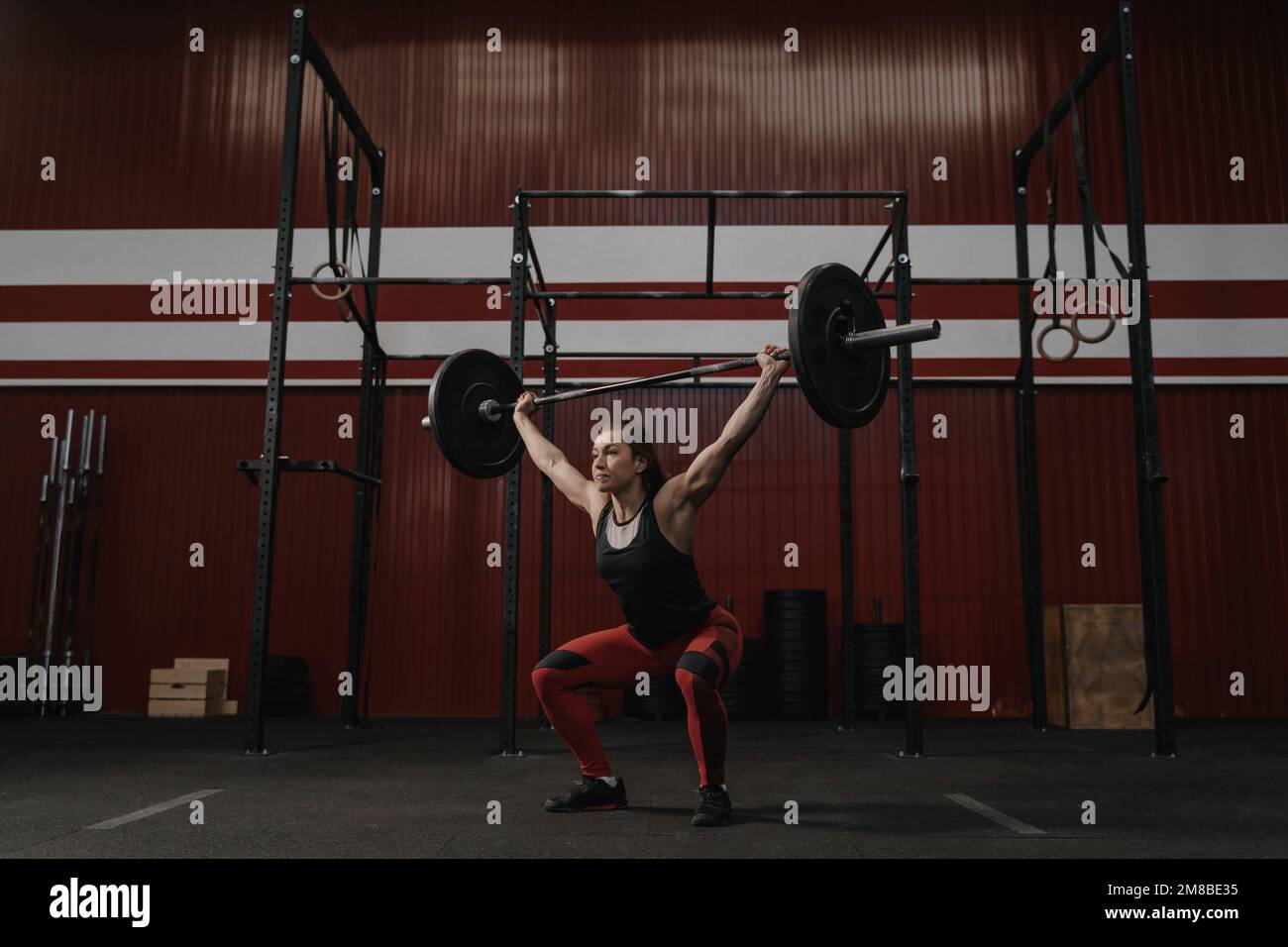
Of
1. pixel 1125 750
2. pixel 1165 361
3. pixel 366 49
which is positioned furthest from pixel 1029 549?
pixel 366 49

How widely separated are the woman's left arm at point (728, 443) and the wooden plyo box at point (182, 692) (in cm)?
433

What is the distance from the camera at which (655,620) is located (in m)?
2.70

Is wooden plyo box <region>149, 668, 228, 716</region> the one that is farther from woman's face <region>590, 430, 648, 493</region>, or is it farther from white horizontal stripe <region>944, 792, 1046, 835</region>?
white horizontal stripe <region>944, 792, 1046, 835</region>

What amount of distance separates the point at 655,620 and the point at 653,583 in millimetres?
114

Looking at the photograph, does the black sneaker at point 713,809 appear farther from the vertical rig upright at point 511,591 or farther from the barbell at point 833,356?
the vertical rig upright at point 511,591

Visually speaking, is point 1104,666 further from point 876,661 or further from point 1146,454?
point 1146,454

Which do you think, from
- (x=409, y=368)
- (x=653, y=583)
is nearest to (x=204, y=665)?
(x=409, y=368)

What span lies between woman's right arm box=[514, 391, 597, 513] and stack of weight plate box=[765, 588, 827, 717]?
113 inches

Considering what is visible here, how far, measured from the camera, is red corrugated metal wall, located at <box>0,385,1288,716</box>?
237 inches

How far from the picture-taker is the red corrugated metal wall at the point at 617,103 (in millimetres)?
6492

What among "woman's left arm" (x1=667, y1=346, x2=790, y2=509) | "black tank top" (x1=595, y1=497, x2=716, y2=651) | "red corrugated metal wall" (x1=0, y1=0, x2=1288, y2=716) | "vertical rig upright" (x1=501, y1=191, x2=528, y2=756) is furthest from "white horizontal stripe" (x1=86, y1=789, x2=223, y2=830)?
"red corrugated metal wall" (x1=0, y1=0, x2=1288, y2=716)

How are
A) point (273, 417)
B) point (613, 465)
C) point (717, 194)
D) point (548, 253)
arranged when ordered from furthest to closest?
point (548, 253) < point (717, 194) < point (273, 417) < point (613, 465)

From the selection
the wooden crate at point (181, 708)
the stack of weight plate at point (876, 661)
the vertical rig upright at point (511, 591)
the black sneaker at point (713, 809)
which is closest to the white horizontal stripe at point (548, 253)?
the vertical rig upright at point (511, 591)
